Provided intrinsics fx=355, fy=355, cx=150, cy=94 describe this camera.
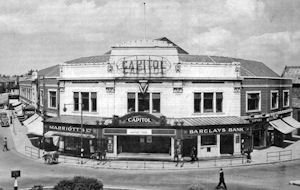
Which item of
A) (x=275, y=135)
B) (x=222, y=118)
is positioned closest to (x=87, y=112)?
(x=222, y=118)

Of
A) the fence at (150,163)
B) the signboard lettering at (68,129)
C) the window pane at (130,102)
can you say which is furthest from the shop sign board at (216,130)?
the signboard lettering at (68,129)

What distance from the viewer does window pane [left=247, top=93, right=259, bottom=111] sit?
41791 mm

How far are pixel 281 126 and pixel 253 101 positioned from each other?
567cm

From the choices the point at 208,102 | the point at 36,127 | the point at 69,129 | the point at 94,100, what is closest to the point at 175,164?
the point at 208,102

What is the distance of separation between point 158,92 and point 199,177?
11355mm

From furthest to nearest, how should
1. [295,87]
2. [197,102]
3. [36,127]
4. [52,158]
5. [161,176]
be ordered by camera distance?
[295,87] → [36,127] → [197,102] → [52,158] → [161,176]

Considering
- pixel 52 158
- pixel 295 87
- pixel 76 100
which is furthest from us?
pixel 295 87

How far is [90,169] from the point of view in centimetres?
3347

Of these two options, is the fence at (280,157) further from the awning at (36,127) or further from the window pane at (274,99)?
the awning at (36,127)

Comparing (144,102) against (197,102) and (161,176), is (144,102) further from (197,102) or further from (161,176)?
(161,176)

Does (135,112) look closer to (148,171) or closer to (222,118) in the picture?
(148,171)

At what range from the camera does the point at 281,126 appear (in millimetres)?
44500

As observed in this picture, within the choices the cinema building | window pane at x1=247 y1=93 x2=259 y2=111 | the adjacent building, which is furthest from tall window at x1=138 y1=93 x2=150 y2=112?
the adjacent building

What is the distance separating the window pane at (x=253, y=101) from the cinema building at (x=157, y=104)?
2.26 m
